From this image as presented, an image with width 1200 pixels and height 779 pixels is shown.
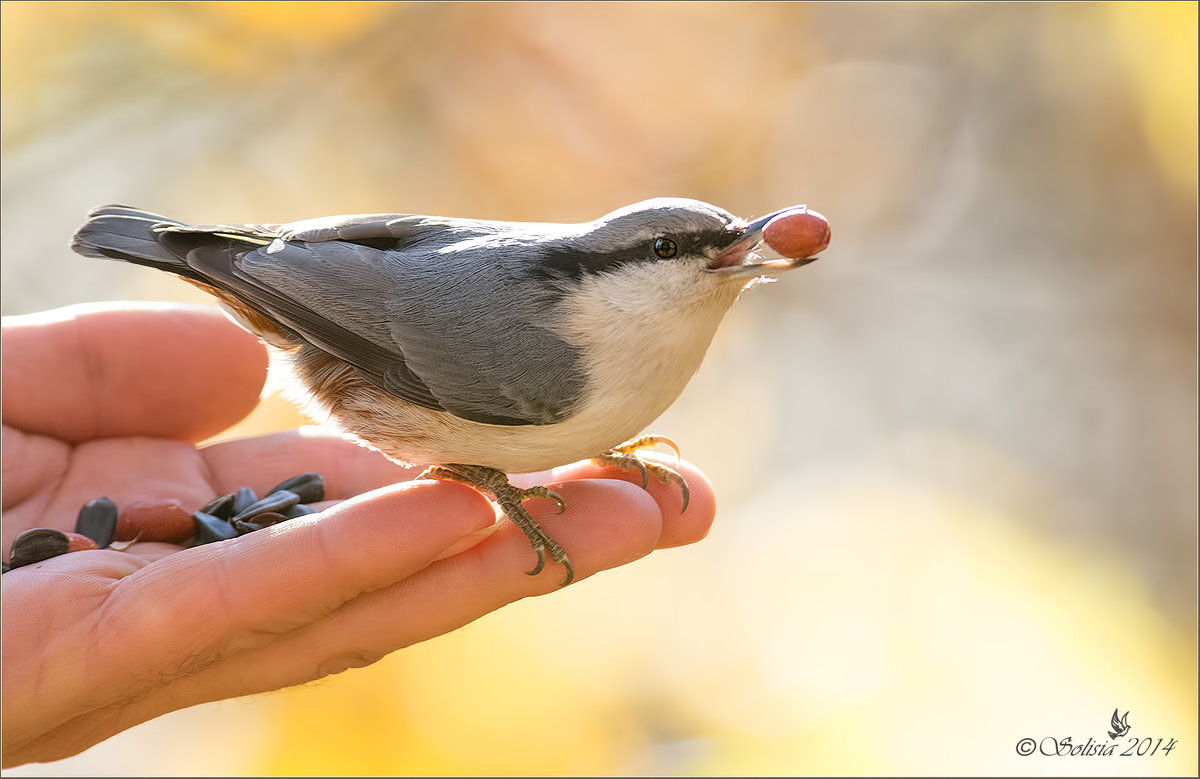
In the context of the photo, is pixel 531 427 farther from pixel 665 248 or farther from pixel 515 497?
pixel 665 248

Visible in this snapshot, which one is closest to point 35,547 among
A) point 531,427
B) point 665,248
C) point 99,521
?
point 99,521

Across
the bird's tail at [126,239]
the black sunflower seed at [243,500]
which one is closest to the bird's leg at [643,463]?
the black sunflower seed at [243,500]

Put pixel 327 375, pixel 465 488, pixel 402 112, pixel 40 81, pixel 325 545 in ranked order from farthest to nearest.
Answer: pixel 402 112 < pixel 40 81 < pixel 327 375 < pixel 465 488 < pixel 325 545

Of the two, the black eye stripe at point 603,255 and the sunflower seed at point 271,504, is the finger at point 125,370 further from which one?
the black eye stripe at point 603,255

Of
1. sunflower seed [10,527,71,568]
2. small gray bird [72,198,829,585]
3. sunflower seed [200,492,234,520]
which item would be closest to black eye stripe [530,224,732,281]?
small gray bird [72,198,829,585]

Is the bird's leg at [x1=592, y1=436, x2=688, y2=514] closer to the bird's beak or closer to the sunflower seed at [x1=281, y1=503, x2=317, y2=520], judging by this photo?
the bird's beak

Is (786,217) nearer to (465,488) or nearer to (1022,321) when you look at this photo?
(465,488)

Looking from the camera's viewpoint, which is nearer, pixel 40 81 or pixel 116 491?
pixel 116 491

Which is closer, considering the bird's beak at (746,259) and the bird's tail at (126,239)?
the bird's beak at (746,259)

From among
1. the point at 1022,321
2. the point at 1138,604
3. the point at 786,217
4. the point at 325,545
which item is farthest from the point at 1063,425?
the point at 325,545
